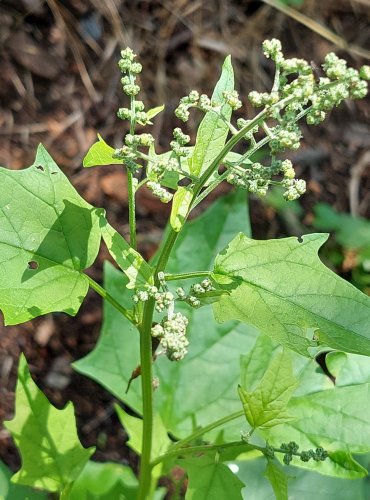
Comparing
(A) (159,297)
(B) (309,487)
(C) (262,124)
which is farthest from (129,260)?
(B) (309,487)

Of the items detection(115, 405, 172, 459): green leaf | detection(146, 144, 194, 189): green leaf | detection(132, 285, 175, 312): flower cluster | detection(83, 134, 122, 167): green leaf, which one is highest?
detection(83, 134, 122, 167): green leaf

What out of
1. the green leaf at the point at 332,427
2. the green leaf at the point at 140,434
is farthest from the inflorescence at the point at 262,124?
the green leaf at the point at 140,434

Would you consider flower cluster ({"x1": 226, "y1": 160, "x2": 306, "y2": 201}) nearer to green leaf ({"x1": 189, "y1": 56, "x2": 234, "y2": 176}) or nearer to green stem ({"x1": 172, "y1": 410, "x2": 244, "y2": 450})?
green leaf ({"x1": 189, "y1": 56, "x2": 234, "y2": 176})

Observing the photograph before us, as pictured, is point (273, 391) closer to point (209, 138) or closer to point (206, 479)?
point (206, 479)

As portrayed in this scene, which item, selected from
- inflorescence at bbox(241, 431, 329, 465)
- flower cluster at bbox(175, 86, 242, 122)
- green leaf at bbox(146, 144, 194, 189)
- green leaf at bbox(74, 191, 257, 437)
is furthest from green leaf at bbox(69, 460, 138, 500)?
flower cluster at bbox(175, 86, 242, 122)

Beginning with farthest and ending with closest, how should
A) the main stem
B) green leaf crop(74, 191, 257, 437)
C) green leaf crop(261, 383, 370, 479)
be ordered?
1. green leaf crop(74, 191, 257, 437)
2. green leaf crop(261, 383, 370, 479)
3. the main stem

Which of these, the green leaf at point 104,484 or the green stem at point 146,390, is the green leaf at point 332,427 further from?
the green leaf at point 104,484
